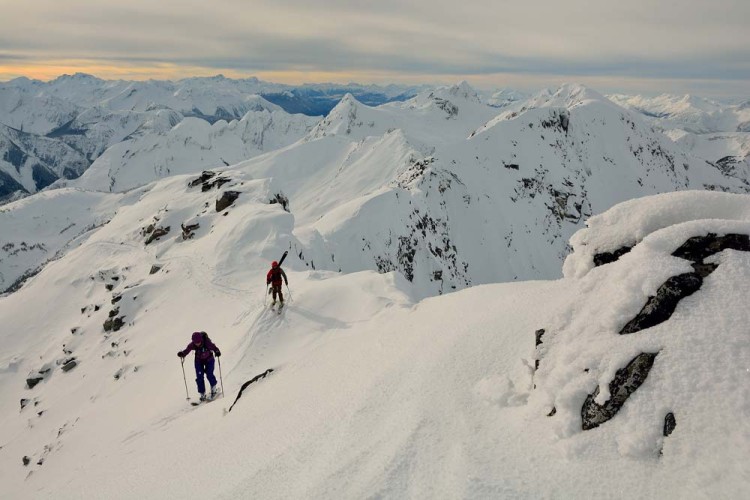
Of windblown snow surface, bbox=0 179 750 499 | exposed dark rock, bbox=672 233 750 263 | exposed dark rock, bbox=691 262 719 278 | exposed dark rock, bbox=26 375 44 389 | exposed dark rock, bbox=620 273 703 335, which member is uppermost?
exposed dark rock, bbox=672 233 750 263

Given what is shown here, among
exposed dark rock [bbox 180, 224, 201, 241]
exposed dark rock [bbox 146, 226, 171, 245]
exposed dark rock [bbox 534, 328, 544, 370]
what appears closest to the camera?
exposed dark rock [bbox 534, 328, 544, 370]

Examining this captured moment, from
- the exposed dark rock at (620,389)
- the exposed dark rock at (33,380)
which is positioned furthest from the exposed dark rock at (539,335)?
the exposed dark rock at (33,380)

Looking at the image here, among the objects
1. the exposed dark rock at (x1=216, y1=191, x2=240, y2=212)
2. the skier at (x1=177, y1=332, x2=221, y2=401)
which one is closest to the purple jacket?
the skier at (x1=177, y1=332, x2=221, y2=401)

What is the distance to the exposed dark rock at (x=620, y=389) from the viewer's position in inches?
226

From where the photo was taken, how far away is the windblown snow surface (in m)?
5.29

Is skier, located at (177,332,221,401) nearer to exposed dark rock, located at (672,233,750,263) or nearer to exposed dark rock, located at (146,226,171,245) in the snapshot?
exposed dark rock, located at (672,233,750,263)

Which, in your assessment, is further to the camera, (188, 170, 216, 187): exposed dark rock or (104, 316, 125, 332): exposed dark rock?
(188, 170, 216, 187): exposed dark rock

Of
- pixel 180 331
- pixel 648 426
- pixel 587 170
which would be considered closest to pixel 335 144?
pixel 587 170

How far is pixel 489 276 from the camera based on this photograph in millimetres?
78438

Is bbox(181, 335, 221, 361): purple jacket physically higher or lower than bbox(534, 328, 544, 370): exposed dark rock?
lower

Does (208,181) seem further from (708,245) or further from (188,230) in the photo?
(708,245)

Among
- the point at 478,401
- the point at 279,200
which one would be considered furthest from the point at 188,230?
the point at 478,401

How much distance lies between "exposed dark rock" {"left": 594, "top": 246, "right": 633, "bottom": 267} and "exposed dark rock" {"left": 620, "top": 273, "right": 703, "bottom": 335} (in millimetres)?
1503

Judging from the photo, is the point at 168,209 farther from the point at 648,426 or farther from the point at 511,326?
the point at 648,426
